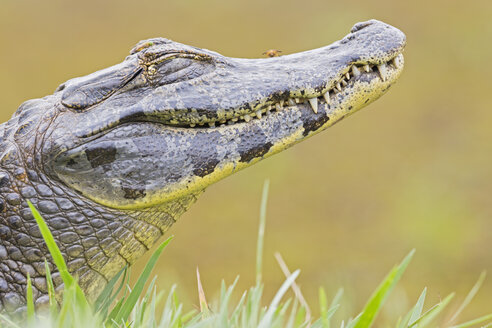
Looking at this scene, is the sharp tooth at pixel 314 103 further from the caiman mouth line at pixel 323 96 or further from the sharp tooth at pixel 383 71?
the sharp tooth at pixel 383 71

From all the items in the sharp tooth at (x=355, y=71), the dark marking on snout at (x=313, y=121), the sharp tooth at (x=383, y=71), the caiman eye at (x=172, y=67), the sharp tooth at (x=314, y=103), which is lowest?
the dark marking on snout at (x=313, y=121)

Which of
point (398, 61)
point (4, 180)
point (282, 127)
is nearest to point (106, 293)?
point (4, 180)

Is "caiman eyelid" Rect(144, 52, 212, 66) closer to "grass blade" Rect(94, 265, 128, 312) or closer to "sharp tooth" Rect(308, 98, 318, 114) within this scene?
"sharp tooth" Rect(308, 98, 318, 114)

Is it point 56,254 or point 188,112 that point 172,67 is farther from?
point 56,254

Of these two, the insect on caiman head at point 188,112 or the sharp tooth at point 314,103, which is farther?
the sharp tooth at point 314,103

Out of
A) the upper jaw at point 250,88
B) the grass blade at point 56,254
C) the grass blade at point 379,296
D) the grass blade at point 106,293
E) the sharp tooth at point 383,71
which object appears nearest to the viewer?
the grass blade at point 379,296

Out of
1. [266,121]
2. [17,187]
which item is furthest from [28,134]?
[266,121]

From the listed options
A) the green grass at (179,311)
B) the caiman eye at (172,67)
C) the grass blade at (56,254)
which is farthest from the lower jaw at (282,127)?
the grass blade at (56,254)

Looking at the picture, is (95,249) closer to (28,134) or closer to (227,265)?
(28,134)
